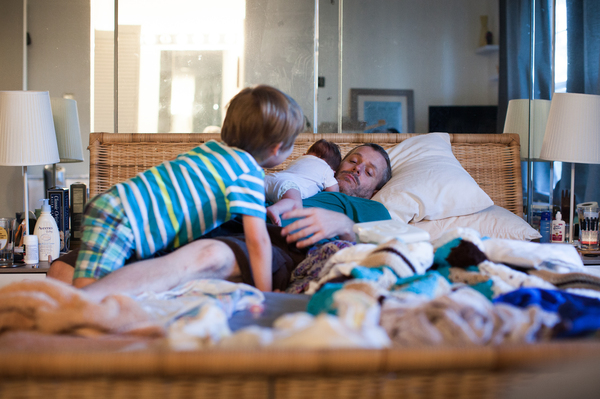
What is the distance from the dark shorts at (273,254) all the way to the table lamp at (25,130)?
0.75 m

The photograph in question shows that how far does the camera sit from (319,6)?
2.73 metres

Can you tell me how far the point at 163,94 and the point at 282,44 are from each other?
2.38ft

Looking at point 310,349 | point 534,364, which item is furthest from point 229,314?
point 534,364

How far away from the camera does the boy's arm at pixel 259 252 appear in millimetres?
1238

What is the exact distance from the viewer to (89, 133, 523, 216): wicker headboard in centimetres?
232

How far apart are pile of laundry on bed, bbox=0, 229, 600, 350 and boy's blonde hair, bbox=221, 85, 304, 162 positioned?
1.33 ft

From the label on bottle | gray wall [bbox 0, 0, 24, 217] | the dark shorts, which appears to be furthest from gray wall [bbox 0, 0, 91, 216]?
the dark shorts

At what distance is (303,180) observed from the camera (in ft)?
6.20

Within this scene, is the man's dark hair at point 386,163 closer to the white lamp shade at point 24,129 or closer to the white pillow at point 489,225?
the white pillow at point 489,225

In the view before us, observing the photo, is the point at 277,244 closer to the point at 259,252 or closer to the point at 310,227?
the point at 310,227

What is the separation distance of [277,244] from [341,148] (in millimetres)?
1015

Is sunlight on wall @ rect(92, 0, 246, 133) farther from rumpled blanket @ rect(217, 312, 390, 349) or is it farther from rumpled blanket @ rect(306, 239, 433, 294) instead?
rumpled blanket @ rect(217, 312, 390, 349)

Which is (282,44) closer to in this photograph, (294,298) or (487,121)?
(487,121)

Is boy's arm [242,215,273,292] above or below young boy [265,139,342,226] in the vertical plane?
below
